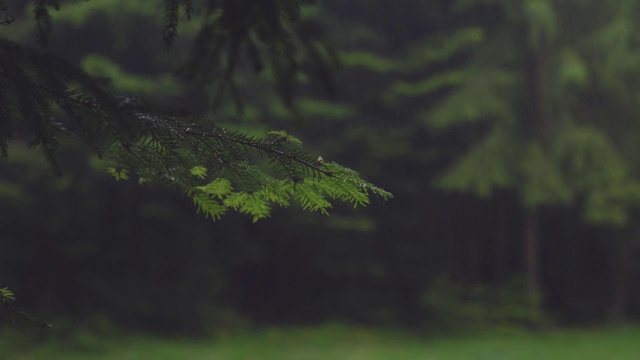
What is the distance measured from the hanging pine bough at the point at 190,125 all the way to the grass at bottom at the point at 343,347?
28.4ft

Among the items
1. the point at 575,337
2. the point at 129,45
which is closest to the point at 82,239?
the point at 129,45

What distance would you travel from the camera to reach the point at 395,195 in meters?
14.1

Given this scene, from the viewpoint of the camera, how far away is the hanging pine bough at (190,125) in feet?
6.16

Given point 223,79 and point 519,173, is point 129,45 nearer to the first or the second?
point 519,173

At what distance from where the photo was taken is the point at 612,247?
49.2ft

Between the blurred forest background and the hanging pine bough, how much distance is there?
887cm

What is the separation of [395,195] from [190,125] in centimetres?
1211

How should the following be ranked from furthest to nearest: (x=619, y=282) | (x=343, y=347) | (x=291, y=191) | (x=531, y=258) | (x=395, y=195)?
(x=619, y=282) < (x=395, y=195) < (x=531, y=258) < (x=343, y=347) < (x=291, y=191)

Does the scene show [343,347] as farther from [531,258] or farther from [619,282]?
[619,282]

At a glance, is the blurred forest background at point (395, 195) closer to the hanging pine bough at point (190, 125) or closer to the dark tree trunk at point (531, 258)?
the dark tree trunk at point (531, 258)

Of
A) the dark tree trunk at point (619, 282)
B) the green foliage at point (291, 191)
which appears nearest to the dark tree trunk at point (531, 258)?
the dark tree trunk at point (619, 282)

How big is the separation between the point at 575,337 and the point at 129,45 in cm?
863

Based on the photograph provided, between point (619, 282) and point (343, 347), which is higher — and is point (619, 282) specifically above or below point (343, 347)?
above

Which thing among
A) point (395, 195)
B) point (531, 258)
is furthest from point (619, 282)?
point (395, 195)
